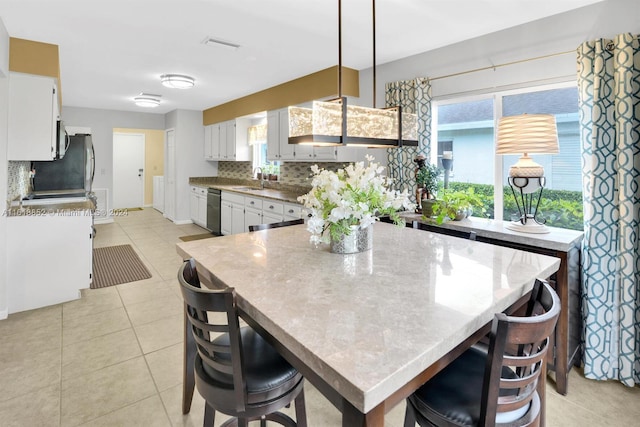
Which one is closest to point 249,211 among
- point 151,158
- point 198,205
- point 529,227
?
point 198,205

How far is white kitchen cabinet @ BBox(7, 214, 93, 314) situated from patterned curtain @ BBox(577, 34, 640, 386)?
4.28 metres

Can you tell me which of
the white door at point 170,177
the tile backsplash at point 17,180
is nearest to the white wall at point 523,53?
the tile backsplash at point 17,180

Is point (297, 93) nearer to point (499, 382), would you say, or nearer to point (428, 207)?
point (428, 207)

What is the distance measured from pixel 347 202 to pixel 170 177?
23.1 ft

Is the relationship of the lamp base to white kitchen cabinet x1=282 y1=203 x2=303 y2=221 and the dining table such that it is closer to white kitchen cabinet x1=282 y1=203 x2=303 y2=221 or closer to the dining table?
the dining table

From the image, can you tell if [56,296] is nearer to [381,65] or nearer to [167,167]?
[381,65]

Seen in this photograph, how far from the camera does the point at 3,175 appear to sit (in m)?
2.90

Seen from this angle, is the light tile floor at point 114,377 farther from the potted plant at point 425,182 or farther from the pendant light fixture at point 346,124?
the potted plant at point 425,182

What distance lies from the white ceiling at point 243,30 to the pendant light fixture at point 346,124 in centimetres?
94

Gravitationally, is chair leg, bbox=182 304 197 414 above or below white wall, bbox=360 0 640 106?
below

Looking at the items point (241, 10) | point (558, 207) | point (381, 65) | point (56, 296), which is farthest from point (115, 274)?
point (558, 207)

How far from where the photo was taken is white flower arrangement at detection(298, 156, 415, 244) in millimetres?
1600

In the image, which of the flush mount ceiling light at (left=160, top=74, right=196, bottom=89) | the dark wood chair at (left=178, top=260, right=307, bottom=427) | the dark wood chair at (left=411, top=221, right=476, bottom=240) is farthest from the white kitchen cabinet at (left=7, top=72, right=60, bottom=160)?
the dark wood chair at (left=411, top=221, right=476, bottom=240)

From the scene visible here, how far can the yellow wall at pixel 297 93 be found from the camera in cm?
402
